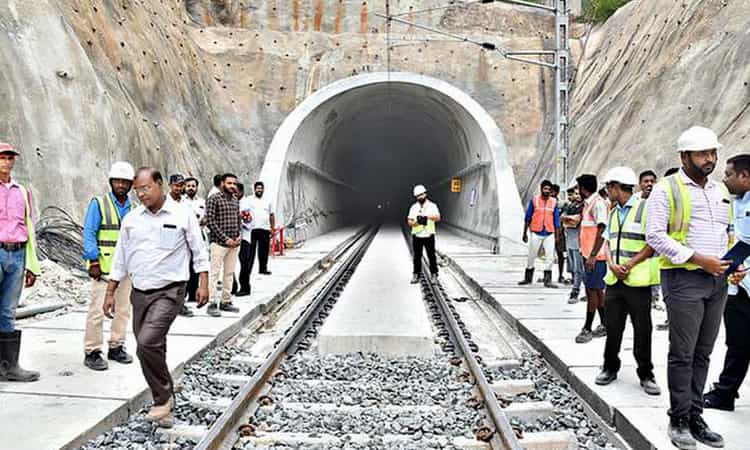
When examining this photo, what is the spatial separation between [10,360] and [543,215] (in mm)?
8578

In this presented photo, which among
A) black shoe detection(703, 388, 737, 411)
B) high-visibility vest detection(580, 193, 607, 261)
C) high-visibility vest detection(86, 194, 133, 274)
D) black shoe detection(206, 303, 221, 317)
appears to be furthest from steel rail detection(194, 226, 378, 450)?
high-visibility vest detection(580, 193, 607, 261)

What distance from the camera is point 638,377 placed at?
5441 mm

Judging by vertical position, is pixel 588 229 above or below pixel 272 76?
below

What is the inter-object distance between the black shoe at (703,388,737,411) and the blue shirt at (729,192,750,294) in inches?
30.9

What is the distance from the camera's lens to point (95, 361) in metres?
5.84

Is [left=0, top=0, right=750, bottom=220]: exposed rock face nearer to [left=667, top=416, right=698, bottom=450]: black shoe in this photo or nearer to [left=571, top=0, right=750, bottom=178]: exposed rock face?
[left=571, top=0, right=750, bottom=178]: exposed rock face

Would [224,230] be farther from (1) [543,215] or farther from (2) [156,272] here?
(1) [543,215]

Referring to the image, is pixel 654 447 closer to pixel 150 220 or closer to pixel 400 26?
pixel 150 220

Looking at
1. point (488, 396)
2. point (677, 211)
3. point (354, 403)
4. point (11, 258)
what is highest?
point (677, 211)

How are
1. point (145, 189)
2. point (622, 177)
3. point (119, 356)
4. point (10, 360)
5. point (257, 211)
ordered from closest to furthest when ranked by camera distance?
1. point (145, 189)
2. point (10, 360)
3. point (622, 177)
4. point (119, 356)
5. point (257, 211)

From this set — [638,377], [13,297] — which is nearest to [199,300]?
[13,297]

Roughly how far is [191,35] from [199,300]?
2807 cm

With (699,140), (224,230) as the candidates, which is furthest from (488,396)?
(224,230)

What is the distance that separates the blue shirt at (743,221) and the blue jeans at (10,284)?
5.60 meters
